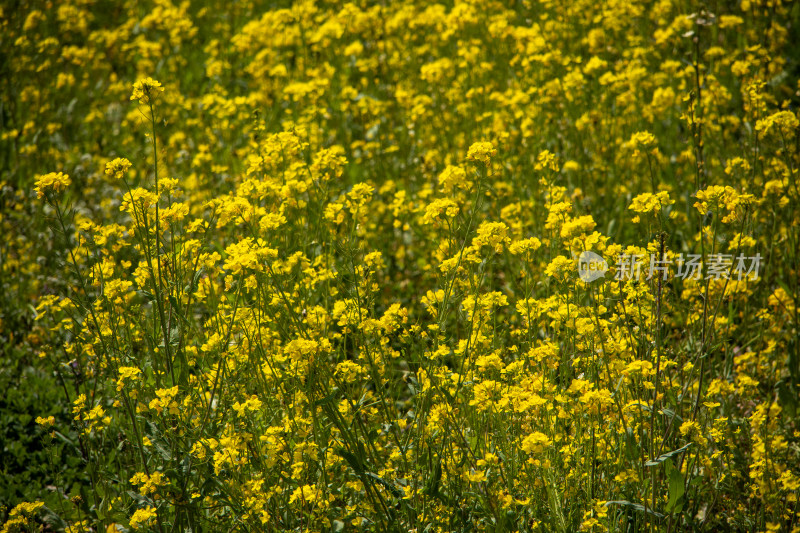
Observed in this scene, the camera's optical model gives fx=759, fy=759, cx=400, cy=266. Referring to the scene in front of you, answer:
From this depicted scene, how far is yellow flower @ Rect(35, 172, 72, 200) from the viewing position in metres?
2.26

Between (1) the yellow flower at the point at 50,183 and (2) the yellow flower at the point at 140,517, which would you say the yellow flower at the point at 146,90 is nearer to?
(1) the yellow flower at the point at 50,183

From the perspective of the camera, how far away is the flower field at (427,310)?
2223 millimetres

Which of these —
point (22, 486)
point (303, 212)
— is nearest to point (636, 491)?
point (303, 212)

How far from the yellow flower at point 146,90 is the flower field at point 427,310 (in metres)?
0.01

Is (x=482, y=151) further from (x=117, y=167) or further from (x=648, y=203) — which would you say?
(x=117, y=167)

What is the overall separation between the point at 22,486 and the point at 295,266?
138 cm

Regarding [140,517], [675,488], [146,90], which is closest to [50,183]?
[146,90]

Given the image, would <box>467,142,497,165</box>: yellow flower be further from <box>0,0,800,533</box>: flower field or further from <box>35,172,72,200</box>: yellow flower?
<box>35,172,72,200</box>: yellow flower

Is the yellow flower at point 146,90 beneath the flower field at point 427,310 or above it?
above

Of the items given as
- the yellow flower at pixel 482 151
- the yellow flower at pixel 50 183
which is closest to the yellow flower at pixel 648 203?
the yellow flower at pixel 482 151

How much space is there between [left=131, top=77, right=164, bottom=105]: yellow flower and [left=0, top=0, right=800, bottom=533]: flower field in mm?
11

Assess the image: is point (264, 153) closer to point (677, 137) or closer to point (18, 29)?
point (677, 137)

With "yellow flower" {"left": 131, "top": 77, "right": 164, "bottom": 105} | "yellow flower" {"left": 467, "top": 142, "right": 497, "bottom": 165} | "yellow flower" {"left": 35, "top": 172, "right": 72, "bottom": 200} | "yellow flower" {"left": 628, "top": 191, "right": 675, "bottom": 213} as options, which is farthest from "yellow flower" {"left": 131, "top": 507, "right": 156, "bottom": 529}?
"yellow flower" {"left": 628, "top": 191, "right": 675, "bottom": 213}

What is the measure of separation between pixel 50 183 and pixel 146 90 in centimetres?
40
